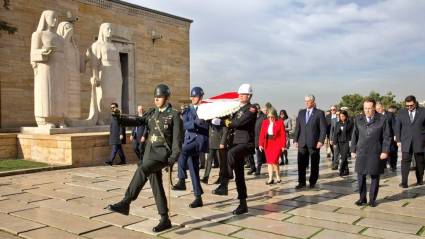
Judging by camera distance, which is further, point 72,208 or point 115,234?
point 72,208

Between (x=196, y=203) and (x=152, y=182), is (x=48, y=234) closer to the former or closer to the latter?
(x=152, y=182)

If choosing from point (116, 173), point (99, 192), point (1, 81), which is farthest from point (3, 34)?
point (99, 192)

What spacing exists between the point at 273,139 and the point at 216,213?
3242mm

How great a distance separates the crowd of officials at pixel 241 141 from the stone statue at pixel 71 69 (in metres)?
5.57

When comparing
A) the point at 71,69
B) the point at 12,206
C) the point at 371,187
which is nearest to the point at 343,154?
the point at 371,187

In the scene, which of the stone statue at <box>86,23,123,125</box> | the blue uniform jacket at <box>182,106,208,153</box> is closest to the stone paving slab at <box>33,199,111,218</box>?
the blue uniform jacket at <box>182,106,208,153</box>

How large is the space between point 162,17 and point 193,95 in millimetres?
16894

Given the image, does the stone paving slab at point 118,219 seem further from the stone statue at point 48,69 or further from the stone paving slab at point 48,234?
the stone statue at point 48,69

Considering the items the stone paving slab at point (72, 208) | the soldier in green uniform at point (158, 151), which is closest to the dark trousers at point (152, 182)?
the soldier in green uniform at point (158, 151)

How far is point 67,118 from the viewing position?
40.1 ft

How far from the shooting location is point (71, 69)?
12289mm

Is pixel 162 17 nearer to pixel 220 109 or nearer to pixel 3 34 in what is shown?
pixel 3 34

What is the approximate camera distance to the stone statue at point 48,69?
11.2 m

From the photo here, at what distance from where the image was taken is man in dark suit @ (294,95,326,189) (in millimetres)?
7902
